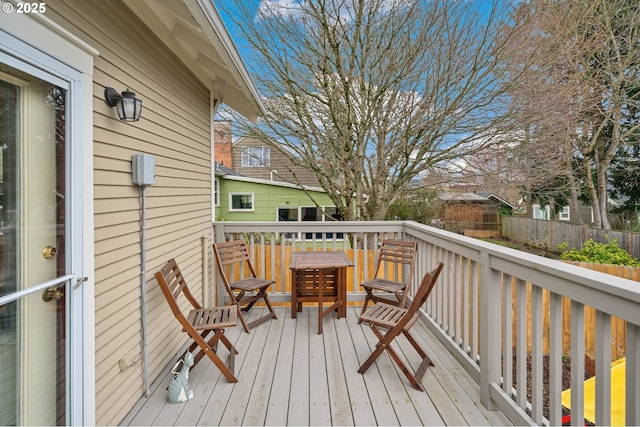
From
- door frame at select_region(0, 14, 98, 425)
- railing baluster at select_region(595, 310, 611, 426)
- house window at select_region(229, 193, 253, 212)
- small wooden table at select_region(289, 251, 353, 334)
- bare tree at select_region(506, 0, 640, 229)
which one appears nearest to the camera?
railing baluster at select_region(595, 310, 611, 426)

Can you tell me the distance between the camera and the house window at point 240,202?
42.6ft

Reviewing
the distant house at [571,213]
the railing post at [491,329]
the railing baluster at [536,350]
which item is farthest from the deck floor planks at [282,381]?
the distant house at [571,213]

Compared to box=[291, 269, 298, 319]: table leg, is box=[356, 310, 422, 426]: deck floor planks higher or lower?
lower

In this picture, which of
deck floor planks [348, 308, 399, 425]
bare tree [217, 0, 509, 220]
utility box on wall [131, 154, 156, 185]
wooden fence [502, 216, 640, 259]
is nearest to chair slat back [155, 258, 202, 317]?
utility box on wall [131, 154, 156, 185]

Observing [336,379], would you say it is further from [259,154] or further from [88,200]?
[259,154]

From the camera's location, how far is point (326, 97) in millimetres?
6727

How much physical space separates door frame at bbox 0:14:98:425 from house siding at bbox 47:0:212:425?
102mm

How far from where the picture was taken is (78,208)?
5.55ft

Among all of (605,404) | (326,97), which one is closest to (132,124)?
(605,404)

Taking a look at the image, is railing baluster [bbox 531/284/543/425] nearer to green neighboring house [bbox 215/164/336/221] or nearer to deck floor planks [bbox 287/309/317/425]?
deck floor planks [bbox 287/309/317/425]

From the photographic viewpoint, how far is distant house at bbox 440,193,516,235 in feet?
34.0

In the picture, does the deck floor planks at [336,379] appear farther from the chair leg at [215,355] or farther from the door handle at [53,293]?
the door handle at [53,293]

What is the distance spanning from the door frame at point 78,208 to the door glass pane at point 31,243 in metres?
0.04

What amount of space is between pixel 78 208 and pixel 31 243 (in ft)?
0.96
